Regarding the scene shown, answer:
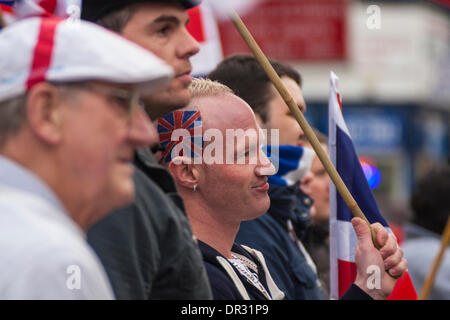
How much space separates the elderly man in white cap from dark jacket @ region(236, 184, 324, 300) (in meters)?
1.58

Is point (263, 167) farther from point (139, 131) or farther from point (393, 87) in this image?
point (393, 87)

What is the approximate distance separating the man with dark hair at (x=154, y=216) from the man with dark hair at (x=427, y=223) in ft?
9.33

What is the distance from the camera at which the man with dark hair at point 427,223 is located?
15.0 ft

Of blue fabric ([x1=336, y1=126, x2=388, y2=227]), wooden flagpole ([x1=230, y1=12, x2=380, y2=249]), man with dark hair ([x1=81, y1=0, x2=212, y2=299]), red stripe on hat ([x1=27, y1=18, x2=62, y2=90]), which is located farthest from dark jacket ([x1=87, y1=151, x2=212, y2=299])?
blue fabric ([x1=336, y1=126, x2=388, y2=227])

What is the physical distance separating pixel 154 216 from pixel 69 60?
51 centimetres

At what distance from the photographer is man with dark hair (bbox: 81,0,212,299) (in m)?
1.71

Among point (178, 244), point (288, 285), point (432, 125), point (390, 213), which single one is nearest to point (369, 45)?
point (432, 125)

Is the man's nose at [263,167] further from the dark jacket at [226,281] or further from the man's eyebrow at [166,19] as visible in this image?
the man's eyebrow at [166,19]

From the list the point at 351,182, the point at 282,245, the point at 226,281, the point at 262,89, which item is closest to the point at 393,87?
the point at 262,89

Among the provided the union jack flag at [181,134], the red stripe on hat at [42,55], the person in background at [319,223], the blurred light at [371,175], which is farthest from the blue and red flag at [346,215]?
the red stripe on hat at [42,55]

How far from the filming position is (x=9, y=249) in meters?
1.22

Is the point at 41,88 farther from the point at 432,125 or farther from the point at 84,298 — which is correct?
the point at 432,125

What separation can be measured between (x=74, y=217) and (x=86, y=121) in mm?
156

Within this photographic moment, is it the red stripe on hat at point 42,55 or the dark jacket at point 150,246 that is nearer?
the red stripe on hat at point 42,55
